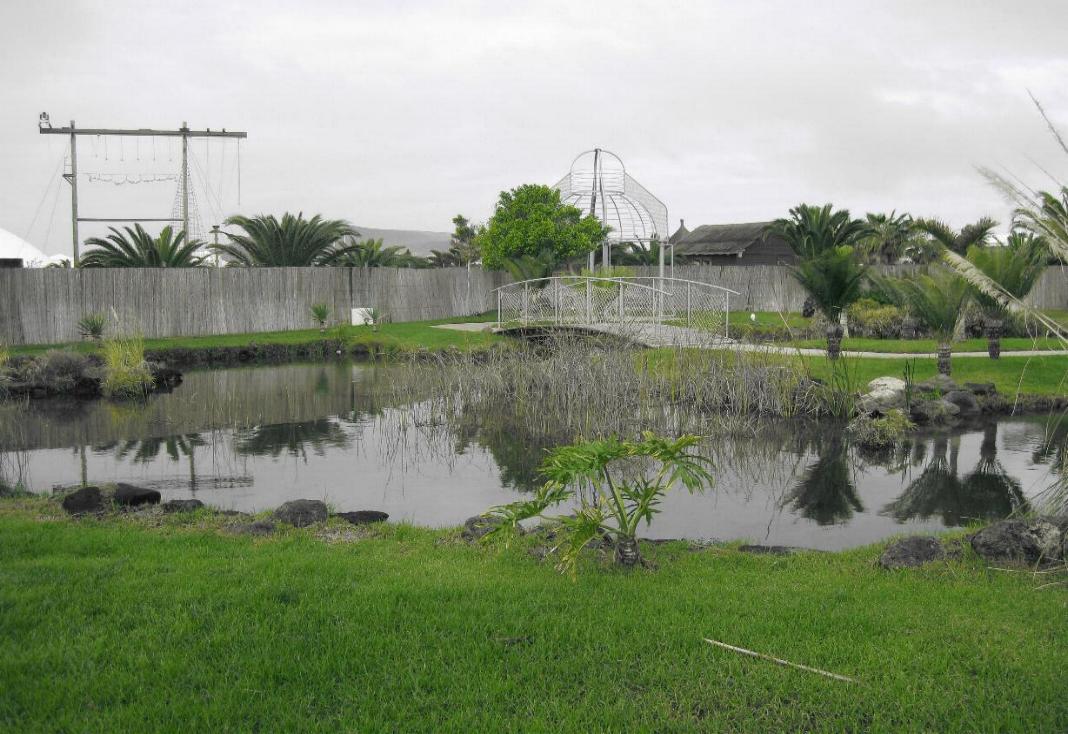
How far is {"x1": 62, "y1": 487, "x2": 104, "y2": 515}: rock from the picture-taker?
7700 mm

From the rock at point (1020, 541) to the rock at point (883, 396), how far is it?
25.3 feet

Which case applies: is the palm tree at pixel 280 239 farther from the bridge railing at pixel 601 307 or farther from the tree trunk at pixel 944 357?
the tree trunk at pixel 944 357

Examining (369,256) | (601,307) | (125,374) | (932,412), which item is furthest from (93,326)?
(932,412)

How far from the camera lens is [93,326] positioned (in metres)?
22.8

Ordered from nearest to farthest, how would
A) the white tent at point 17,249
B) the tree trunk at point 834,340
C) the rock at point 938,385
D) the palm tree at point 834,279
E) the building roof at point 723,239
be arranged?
the rock at point 938,385
the tree trunk at point 834,340
the palm tree at point 834,279
the building roof at point 723,239
the white tent at point 17,249

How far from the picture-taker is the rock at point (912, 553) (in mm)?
5887

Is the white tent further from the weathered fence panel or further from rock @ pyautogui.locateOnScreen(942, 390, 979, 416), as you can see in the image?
rock @ pyautogui.locateOnScreen(942, 390, 979, 416)

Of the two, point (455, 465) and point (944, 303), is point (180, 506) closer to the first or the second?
point (455, 465)

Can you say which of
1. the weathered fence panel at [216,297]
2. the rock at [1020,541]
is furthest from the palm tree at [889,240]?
the rock at [1020,541]

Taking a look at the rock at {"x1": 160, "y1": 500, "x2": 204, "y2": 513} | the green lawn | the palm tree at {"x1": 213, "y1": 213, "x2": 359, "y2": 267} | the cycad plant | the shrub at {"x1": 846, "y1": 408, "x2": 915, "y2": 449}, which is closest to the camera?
the green lawn

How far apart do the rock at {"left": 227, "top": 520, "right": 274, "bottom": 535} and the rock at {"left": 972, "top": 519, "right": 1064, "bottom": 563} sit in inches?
203

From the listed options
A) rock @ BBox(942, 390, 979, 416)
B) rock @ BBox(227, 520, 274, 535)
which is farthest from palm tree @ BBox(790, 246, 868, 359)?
rock @ BBox(227, 520, 274, 535)

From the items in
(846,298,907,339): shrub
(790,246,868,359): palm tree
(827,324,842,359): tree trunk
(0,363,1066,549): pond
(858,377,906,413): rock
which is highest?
(790,246,868,359): palm tree

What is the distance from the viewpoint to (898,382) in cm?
1452
